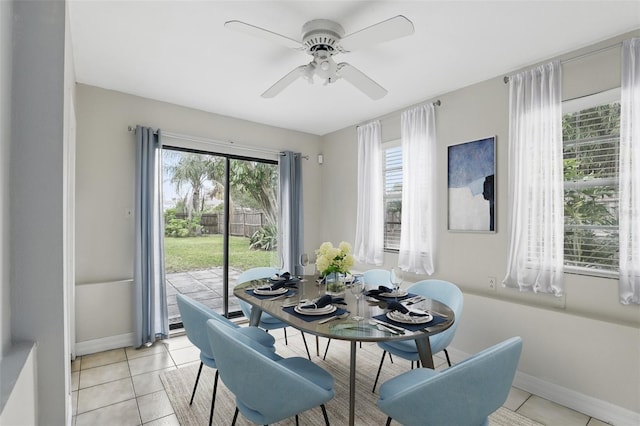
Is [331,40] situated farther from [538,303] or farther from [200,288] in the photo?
[200,288]

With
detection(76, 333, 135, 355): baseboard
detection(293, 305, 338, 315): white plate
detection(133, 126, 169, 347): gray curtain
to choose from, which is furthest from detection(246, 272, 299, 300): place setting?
detection(76, 333, 135, 355): baseboard

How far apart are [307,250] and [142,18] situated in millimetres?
3478

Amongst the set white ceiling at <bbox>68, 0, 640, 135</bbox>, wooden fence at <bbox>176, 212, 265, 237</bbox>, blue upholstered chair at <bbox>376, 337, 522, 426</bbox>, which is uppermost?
white ceiling at <bbox>68, 0, 640, 135</bbox>

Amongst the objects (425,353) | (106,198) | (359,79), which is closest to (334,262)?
(425,353)

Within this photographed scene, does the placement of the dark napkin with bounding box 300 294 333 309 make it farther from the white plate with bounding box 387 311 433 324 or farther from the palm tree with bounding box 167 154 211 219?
the palm tree with bounding box 167 154 211 219

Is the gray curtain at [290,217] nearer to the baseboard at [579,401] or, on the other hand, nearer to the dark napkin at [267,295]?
the dark napkin at [267,295]

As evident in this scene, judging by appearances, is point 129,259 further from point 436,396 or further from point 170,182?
point 436,396

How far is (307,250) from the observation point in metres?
4.83

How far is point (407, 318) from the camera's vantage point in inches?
70.2

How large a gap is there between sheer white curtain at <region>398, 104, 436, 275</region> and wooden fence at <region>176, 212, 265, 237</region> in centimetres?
203

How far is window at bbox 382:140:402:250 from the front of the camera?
386 cm

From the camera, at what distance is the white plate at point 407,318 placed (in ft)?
5.74

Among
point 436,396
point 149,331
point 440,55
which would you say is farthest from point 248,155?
point 436,396

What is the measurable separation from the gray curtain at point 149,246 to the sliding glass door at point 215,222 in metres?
0.27
